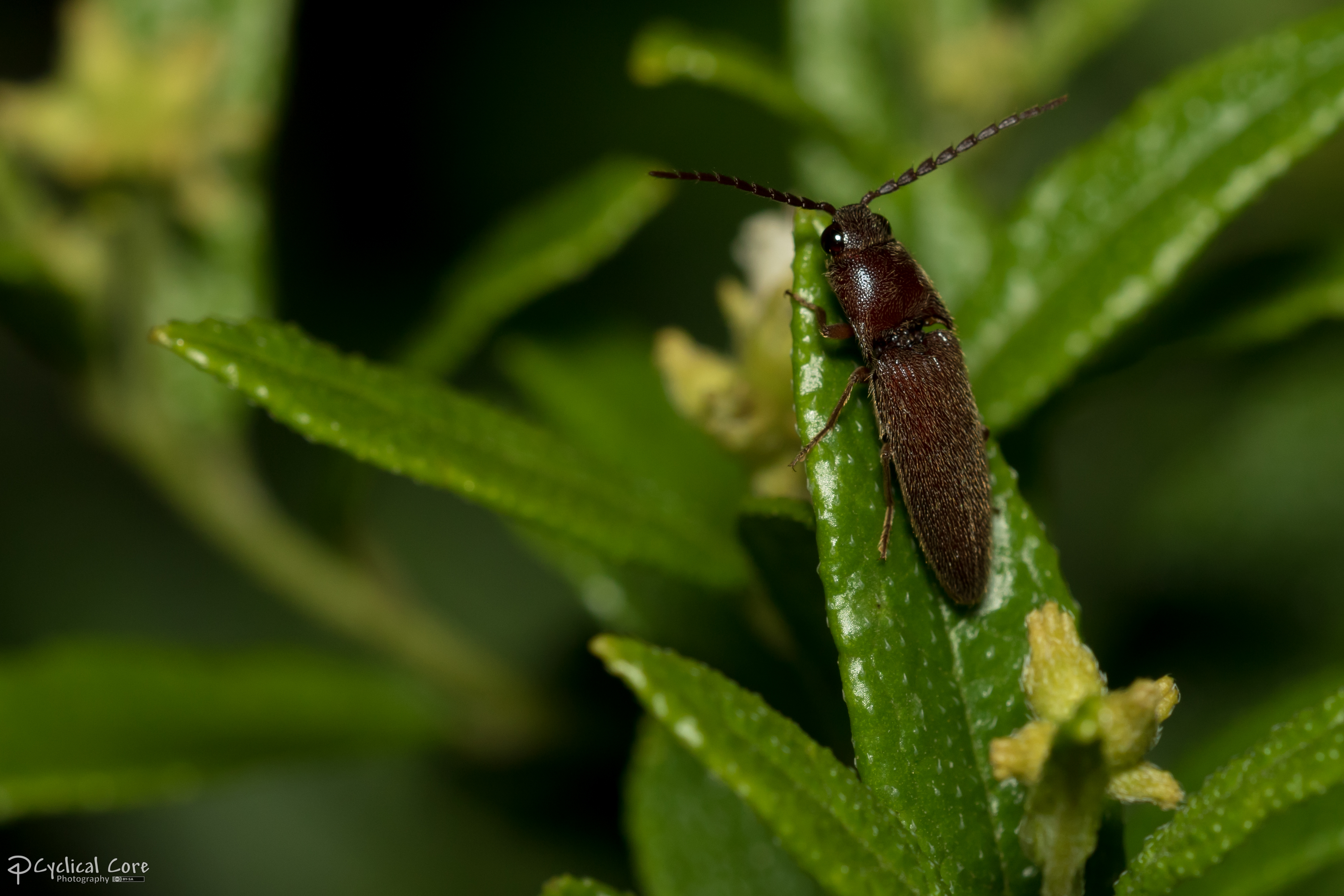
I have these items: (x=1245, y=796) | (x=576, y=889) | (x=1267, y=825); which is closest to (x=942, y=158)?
(x=1267, y=825)

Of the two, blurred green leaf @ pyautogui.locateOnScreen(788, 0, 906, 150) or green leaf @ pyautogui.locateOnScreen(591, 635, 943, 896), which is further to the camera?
blurred green leaf @ pyautogui.locateOnScreen(788, 0, 906, 150)

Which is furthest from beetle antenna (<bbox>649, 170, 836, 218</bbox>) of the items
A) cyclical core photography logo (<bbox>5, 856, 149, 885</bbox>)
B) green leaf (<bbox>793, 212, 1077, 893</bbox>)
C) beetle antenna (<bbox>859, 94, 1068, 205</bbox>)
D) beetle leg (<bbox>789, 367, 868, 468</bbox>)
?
cyclical core photography logo (<bbox>5, 856, 149, 885</bbox>)

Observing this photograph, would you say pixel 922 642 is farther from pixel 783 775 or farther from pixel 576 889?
pixel 576 889

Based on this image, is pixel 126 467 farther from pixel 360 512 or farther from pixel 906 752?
pixel 906 752

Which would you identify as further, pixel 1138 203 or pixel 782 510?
pixel 1138 203

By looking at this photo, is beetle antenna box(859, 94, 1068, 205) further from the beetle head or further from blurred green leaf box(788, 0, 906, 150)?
blurred green leaf box(788, 0, 906, 150)

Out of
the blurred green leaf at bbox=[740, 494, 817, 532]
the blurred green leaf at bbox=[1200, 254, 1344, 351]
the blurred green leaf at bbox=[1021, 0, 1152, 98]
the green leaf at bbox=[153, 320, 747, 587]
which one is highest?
the blurred green leaf at bbox=[1021, 0, 1152, 98]

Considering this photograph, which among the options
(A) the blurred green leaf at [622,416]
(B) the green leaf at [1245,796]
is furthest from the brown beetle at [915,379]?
(A) the blurred green leaf at [622,416]
